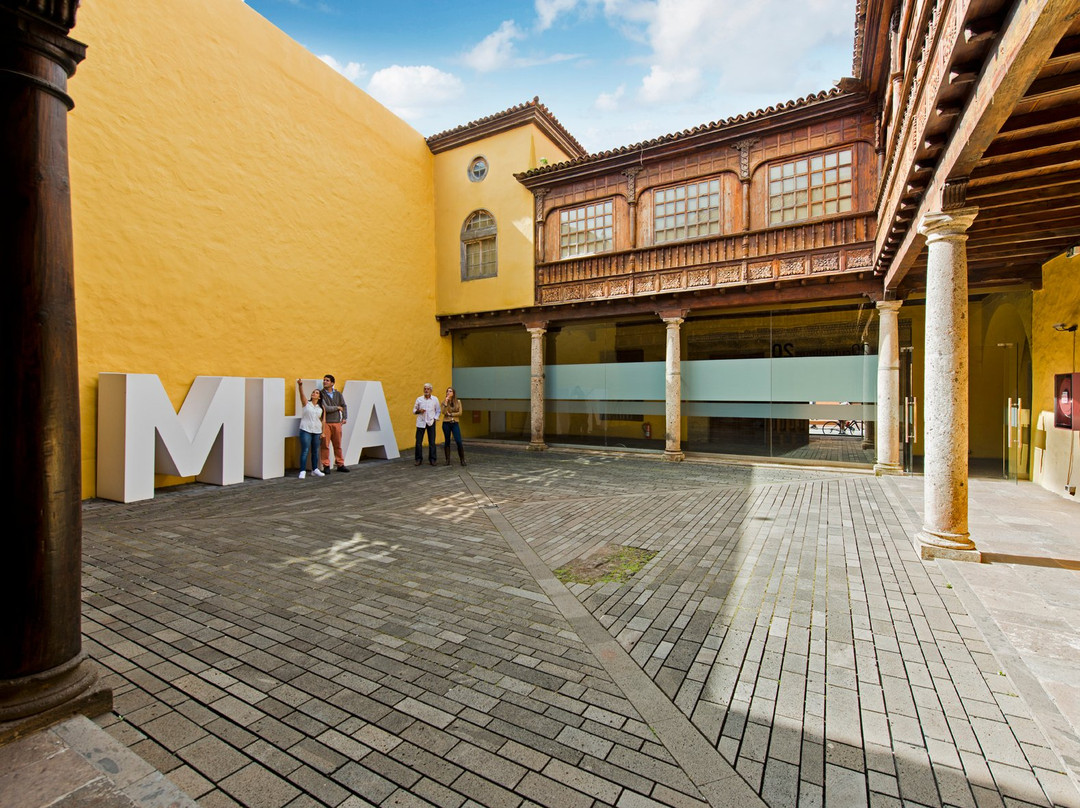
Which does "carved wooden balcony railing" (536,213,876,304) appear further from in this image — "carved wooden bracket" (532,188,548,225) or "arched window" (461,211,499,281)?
"arched window" (461,211,499,281)

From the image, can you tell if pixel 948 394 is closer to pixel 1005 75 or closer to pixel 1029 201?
pixel 1029 201

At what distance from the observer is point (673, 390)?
1249cm

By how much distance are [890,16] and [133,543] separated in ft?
40.8

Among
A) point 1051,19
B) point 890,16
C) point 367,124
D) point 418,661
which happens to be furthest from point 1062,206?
point 367,124

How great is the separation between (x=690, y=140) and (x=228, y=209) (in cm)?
990

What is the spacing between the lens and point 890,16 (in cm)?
792

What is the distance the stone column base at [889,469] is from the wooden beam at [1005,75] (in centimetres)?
692

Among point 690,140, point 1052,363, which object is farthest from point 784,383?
point 690,140

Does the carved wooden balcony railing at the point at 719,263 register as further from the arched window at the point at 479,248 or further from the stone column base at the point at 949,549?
the stone column base at the point at 949,549

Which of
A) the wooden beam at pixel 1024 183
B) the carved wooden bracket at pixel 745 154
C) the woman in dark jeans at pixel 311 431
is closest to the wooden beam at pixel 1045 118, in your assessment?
the wooden beam at pixel 1024 183

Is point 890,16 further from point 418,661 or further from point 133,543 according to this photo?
point 133,543

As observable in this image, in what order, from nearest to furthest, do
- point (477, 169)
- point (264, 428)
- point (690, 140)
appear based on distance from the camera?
point (264, 428), point (690, 140), point (477, 169)

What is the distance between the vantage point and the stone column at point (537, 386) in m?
14.4

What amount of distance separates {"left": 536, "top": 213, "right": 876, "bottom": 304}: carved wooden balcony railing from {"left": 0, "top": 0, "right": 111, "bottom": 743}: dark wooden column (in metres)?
11.3
